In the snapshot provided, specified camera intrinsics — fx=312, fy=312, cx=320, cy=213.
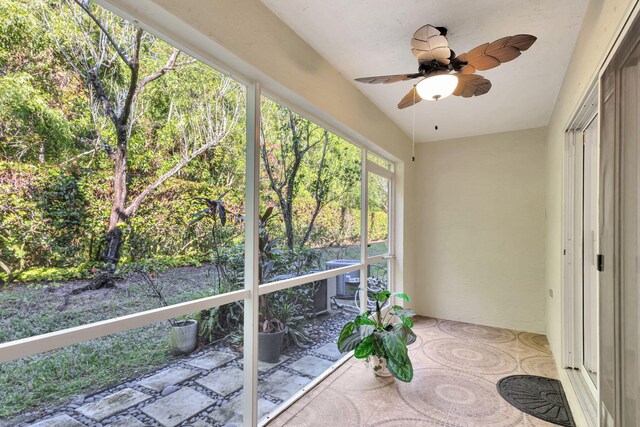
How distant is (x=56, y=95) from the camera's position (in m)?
1.13

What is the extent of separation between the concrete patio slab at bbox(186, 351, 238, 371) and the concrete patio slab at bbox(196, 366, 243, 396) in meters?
0.06

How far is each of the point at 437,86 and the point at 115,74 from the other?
5.31ft

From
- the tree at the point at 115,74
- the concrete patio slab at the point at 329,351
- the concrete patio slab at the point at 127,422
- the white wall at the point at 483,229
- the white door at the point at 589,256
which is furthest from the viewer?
the white wall at the point at 483,229

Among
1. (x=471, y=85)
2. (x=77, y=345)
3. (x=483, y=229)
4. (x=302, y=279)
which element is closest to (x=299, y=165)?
(x=302, y=279)

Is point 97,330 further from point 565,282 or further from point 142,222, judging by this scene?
point 565,282

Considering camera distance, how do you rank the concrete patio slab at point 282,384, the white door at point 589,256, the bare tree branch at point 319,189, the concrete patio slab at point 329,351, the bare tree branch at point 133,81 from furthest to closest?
1. the concrete patio slab at point 329,351
2. the bare tree branch at point 319,189
3. the concrete patio slab at point 282,384
4. the white door at point 589,256
5. the bare tree branch at point 133,81

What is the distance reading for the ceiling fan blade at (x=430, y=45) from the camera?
165cm

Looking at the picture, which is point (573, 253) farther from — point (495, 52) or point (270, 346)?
point (270, 346)

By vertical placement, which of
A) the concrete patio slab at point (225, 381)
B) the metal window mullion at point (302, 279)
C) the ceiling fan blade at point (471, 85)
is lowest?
the concrete patio slab at point (225, 381)

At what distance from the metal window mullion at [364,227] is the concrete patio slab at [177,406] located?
73.6 inches

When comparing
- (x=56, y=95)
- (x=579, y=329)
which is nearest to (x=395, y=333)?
(x=579, y=329)

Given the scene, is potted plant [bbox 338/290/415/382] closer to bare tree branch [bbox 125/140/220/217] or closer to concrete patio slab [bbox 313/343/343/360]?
concrete patio slab [bbox 313/343/343/360]

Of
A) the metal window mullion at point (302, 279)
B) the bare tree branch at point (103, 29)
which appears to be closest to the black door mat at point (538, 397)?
the metal window mullion at point (302, 279)

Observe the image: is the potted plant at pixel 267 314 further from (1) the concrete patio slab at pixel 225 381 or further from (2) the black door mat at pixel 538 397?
(2) the black door mat at pixel 538 397
